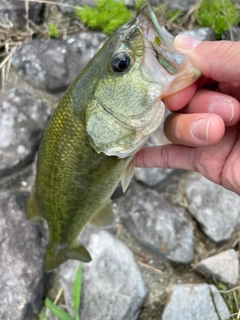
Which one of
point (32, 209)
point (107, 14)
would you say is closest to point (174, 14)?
point (107, 14)

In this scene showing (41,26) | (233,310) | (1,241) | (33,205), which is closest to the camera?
(33,205)

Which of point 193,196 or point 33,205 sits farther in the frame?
point 193,196

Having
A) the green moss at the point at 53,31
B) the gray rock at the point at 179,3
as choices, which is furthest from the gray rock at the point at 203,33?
the green moss at the point at 53,31

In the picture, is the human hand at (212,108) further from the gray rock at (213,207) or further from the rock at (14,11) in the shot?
the rock at (14,11)

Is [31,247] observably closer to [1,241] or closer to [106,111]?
[1,241]

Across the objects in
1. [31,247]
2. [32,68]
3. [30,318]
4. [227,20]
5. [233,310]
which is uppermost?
[32,68]

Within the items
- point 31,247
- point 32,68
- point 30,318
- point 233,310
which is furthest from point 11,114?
point 233,310

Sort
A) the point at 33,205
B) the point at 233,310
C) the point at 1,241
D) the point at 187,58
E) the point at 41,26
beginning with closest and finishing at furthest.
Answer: the point at 187,58 → the point at 33,205 → the point at 1,241 → the point at 233,310 → the point at 41,26
